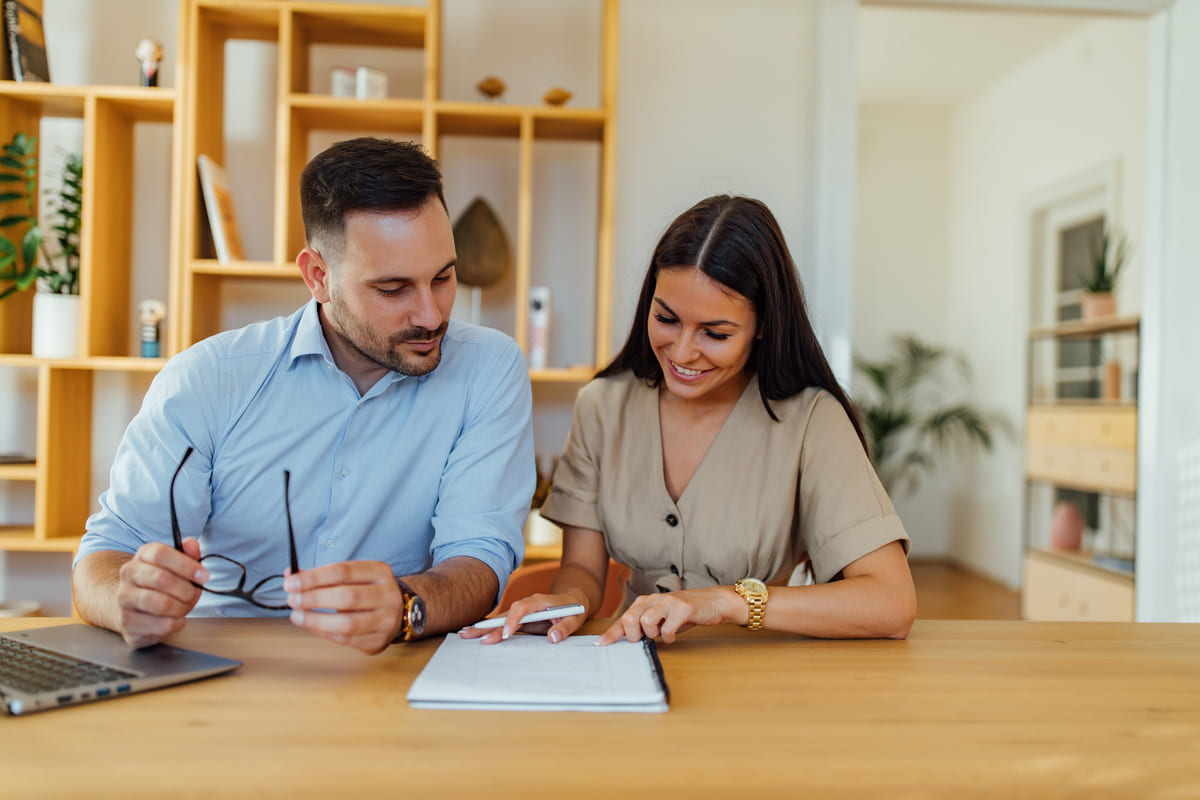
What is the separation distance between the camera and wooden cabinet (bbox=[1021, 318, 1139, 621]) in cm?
372

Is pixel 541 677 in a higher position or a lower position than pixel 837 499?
lower

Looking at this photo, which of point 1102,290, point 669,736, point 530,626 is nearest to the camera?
point 669,736

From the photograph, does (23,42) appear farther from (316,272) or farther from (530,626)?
(530,626)

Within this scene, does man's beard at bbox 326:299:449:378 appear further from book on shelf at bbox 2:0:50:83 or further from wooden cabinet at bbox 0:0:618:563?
book on shelf at bbox 2:0:50:83

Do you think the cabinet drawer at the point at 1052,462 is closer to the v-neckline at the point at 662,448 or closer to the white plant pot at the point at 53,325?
the v-neckline at the point at 662,448

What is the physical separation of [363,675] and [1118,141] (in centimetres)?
482

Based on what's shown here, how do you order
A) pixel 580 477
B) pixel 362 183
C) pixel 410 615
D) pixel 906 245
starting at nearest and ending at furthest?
pixel 410 615, pixel 362 183, pixel 580 477, pixel 906 245

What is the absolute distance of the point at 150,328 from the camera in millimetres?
2576

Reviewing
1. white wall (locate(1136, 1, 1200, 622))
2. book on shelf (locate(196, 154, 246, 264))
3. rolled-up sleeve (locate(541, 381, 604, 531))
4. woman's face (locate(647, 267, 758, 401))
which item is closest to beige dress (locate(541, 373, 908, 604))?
rolled-up sleeve (locate(541, 381, 604, 531))

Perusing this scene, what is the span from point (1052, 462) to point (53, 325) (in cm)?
412

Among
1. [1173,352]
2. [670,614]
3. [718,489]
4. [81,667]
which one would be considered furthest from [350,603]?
[1173,352]

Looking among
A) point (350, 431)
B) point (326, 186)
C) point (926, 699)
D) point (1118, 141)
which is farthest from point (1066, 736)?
point (1118, 141)

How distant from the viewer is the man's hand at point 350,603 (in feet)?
3.28

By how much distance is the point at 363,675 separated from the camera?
104 centimetres
